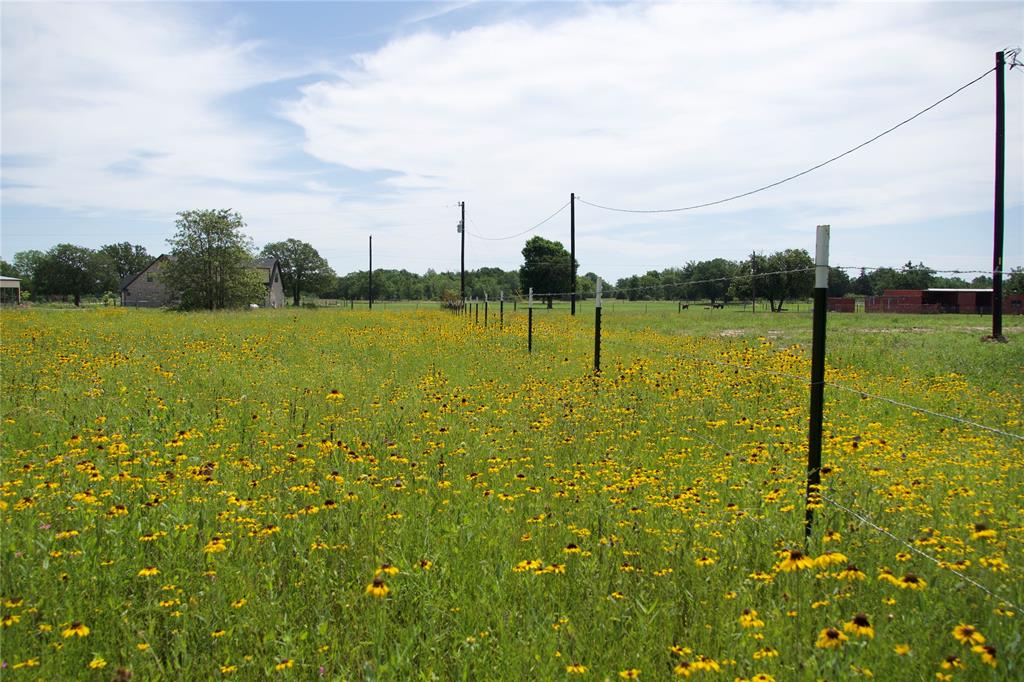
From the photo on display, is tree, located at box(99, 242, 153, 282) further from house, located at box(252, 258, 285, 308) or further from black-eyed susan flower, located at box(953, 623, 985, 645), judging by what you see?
black-eyed susan flower, located at box(953, 623, 985, 645)

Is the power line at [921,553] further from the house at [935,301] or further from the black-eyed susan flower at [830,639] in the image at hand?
the house at [935,301]

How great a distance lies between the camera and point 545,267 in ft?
339

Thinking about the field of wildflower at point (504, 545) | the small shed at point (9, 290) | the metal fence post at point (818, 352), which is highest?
the small shed at point (9, 290)

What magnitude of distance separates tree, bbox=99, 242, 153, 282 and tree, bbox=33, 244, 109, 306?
22619 millimetres

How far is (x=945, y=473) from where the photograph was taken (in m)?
5.68

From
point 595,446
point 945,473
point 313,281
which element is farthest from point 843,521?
point 313,281

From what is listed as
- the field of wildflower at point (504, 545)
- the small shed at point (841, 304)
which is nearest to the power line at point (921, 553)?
the field of wildflower at point (504, 545)

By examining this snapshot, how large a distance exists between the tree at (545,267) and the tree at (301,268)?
116ft

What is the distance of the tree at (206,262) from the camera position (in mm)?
51812

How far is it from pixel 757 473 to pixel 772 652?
3280mm

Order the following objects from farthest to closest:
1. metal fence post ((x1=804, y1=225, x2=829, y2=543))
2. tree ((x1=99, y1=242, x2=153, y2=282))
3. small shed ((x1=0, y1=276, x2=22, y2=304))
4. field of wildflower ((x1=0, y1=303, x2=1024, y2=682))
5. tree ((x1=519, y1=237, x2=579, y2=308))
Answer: tree ((x1=99, y1=242, x2=153, y2=282))
tree ((x1=519, y1=237, x2=579, y2=308))
small shed ((x1=0, y1=276, x2=22, y2=304))
metal fence post ((x1=804, y1=225, x2=829, y2=543))
field of wildflower ((x1=0, y1=303, x2=1024, y2=682))

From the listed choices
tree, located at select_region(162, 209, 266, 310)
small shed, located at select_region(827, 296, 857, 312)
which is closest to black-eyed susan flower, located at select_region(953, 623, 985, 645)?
tree, located at select_region(162, 209, 266, 310)

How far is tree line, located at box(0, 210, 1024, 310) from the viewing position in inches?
959

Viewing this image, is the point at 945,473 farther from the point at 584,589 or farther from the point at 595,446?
the point at 584,589
